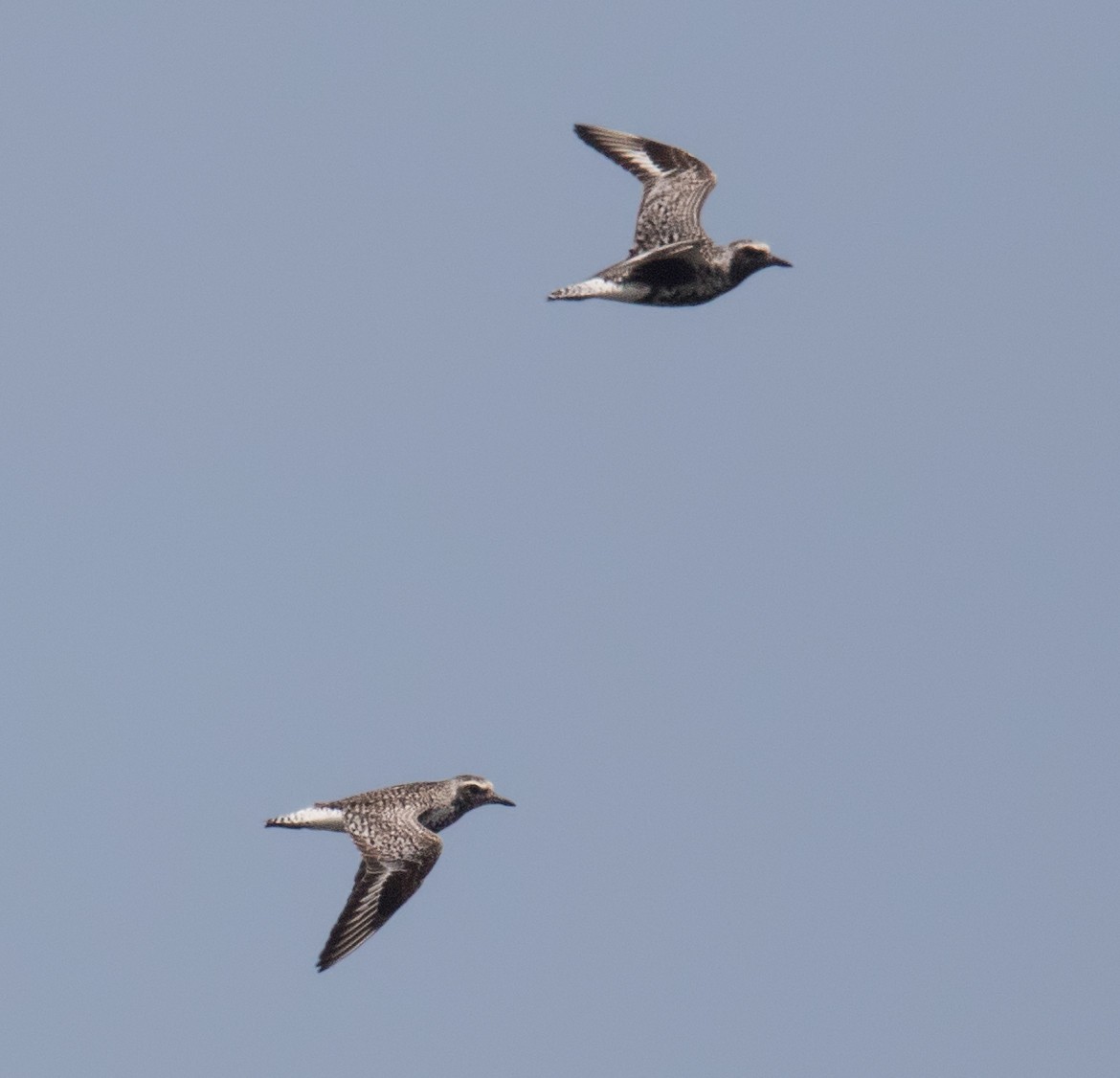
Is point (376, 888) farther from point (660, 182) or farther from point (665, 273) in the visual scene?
point (660, 182)

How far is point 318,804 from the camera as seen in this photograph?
27688mm

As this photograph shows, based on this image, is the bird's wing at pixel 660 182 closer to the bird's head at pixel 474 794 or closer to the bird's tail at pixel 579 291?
the bird's tail at pixel 579 291

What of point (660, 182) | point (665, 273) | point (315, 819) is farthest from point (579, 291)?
point (315, 819)

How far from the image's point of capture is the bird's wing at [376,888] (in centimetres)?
2416

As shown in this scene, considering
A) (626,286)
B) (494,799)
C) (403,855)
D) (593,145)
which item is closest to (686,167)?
(593,145)

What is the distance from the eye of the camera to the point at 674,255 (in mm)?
29391

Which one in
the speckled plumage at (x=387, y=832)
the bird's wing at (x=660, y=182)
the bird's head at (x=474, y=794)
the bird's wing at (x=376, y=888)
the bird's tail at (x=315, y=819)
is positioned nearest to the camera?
the bird's wing at (x=376, y=888)

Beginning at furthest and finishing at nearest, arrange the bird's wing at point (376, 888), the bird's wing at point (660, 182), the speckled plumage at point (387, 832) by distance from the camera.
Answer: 1. the bird's wing at point (660, 182)
2. the speckled plumage at point (387, 832)
3. the bird's wing at point (376, 888)

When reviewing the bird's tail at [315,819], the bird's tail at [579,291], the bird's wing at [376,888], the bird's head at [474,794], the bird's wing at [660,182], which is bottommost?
the bird's wing at [376,888]

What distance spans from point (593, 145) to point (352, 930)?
12729 mm

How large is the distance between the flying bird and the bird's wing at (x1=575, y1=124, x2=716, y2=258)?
0.01 meters

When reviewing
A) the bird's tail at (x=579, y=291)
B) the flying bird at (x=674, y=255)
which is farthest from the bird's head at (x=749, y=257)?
the bird's tail at (x=579, y=291)

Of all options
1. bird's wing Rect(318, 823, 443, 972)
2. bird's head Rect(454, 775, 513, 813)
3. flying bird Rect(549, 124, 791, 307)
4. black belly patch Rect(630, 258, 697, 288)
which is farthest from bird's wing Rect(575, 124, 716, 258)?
bird's wing Rect(318, 823, 443, 972)

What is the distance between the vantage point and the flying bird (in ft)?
96.2
